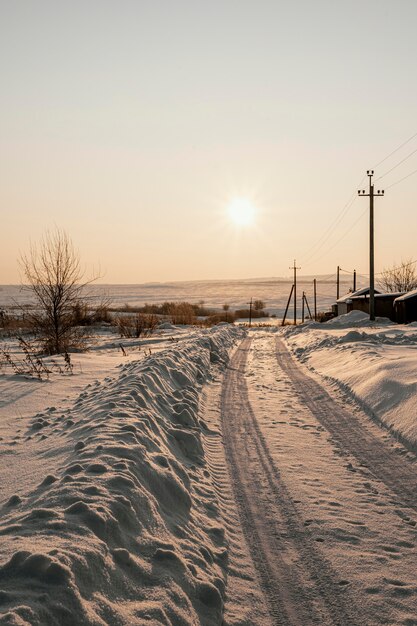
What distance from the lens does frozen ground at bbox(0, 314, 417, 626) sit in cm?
312

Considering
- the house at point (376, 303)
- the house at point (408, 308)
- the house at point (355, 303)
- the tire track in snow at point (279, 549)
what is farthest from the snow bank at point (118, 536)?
the house at point (355, 303)

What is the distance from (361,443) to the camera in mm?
7133

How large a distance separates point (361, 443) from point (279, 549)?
343cm

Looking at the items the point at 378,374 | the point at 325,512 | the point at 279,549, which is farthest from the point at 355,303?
the point at 279,549

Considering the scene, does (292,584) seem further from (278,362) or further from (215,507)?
(278,362)

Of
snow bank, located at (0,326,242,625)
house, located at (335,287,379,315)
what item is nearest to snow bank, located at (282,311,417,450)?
snow bank, located at (0,326,242,625)

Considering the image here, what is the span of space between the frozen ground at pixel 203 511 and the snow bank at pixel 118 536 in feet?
0.04

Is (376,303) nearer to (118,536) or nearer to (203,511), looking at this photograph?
(203,511)

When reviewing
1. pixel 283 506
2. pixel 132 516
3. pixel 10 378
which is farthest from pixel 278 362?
pixel 132 516

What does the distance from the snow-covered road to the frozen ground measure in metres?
0.01

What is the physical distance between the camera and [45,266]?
1838cm

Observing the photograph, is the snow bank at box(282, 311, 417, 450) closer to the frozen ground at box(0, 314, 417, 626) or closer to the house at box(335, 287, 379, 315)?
the frozen ground at box(0, 314, 417, 626)

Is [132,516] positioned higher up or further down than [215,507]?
higher up

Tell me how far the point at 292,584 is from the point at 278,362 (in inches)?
540
